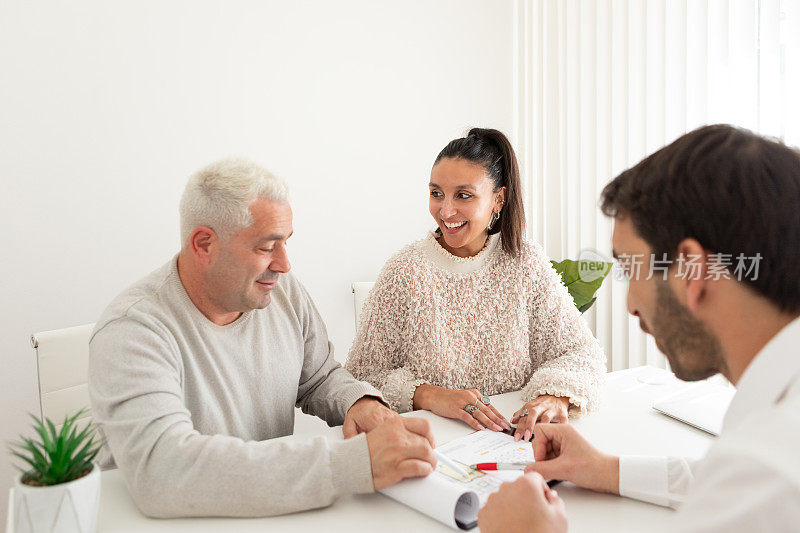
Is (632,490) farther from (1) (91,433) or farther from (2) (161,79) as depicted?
(2) (161,79)

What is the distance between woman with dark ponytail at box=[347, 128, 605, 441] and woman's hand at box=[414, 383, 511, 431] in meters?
0.12

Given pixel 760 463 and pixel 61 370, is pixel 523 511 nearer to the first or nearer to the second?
pixel 760 463

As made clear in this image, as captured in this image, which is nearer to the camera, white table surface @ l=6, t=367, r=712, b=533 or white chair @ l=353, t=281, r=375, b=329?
white table surface @ l=6, t=367, r=712, b=533

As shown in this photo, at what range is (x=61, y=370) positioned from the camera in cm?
178

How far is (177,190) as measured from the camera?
269 cm

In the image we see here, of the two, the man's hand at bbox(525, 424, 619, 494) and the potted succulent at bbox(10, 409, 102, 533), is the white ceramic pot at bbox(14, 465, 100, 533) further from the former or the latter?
the man's hand at bbox(525, 424, 619, 494)

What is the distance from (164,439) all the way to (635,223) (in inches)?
34.7

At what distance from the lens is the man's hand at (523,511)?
0.91 m

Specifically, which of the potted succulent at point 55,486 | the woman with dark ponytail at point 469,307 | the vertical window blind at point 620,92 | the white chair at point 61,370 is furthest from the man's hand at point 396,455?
the vertical window blind at point 620,92

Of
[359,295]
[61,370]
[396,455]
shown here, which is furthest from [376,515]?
[359,295]

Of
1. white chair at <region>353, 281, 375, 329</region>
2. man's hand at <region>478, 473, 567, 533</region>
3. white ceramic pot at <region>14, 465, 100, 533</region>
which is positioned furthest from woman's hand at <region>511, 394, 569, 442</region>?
white chair at <region>353, 281, 375, 329</region>

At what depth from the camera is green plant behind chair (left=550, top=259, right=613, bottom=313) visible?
276 centimetres

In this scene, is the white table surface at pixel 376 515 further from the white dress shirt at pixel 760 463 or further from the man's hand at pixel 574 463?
the white dress shirt at pixel 760 463

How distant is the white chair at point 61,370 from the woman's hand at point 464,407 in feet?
3.15
